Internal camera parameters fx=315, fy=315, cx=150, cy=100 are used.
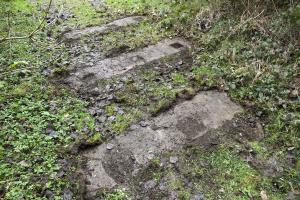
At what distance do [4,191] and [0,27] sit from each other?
13.1ft

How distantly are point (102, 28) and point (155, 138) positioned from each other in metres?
3.43

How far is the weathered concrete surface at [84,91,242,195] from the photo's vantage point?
3.64 m

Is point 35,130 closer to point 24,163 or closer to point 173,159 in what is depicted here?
point 24,163

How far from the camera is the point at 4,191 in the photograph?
3273mm

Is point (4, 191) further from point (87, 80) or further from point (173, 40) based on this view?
point (173, 40)

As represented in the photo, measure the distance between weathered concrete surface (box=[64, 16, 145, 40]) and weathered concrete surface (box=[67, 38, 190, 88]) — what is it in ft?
3.66

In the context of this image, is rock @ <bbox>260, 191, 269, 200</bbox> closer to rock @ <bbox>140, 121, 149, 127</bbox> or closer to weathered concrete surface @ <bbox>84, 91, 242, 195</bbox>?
weathered concrete surface @ <bbox>84, 91, 242, 195</bbox>

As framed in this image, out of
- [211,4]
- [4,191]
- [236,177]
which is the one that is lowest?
[236,177]

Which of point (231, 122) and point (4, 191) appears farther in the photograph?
point (231, 122)

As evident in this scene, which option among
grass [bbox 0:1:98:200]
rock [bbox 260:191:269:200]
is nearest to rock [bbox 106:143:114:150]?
grass [bbox 0:1:98:200]

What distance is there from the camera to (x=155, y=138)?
4.11 meters

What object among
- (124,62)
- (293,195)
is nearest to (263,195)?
(293,195)

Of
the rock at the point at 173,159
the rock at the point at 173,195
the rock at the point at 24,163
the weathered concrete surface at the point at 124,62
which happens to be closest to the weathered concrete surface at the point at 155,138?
the rock at the point at 173,159

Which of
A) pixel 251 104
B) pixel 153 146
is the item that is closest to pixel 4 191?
pixel 153 146
